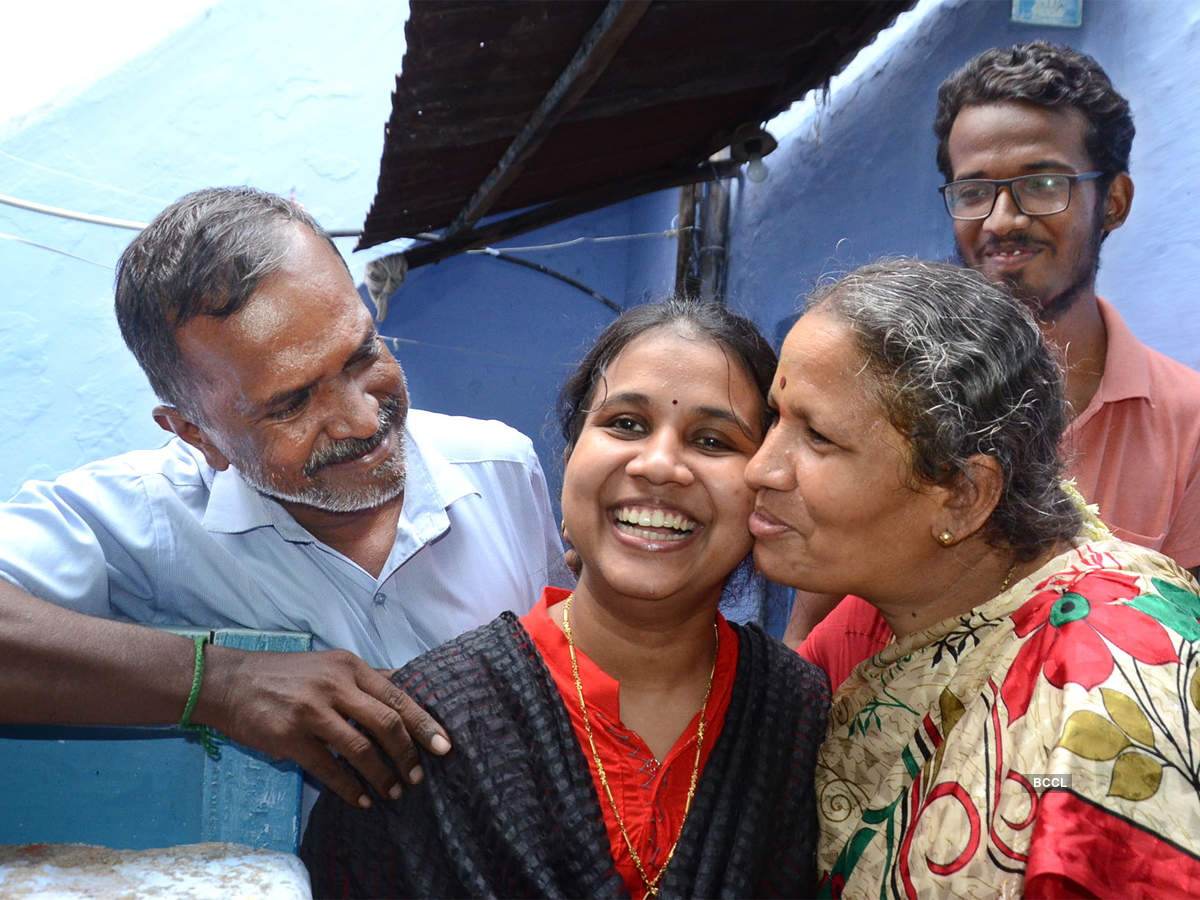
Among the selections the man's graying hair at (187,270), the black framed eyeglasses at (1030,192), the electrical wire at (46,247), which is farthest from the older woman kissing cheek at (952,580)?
the electrical wire at (46,247)

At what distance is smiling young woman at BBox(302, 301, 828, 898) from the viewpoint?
1.63 meters

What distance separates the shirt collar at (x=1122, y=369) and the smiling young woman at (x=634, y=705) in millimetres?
893

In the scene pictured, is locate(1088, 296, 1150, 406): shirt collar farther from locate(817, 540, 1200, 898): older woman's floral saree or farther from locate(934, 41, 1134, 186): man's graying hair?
locate(817, 540, 1200, 898): older woman's floral saree

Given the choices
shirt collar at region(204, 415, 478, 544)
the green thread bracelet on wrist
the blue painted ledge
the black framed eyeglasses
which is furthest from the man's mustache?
the black framed eyeglasses

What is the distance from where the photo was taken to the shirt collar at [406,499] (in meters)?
2.13

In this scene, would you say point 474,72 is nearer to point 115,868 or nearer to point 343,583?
point 343,583

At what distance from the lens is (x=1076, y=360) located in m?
2.38

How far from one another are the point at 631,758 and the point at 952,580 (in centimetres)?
63

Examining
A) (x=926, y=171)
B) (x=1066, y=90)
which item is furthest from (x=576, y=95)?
(x=1066, y=90)

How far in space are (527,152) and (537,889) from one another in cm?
309

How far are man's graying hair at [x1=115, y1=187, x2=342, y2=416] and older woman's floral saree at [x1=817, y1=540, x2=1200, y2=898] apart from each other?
147 cm

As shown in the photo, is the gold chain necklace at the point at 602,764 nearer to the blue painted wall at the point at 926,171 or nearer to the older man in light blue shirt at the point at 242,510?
the older man in light blue shirt at the point at 242,510

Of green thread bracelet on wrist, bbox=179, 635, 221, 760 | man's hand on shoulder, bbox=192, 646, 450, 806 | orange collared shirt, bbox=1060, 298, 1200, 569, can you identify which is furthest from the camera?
orange collared shirt, bbox=1060, 298, 1200, 569

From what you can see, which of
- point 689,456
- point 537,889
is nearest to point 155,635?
point 537,889
